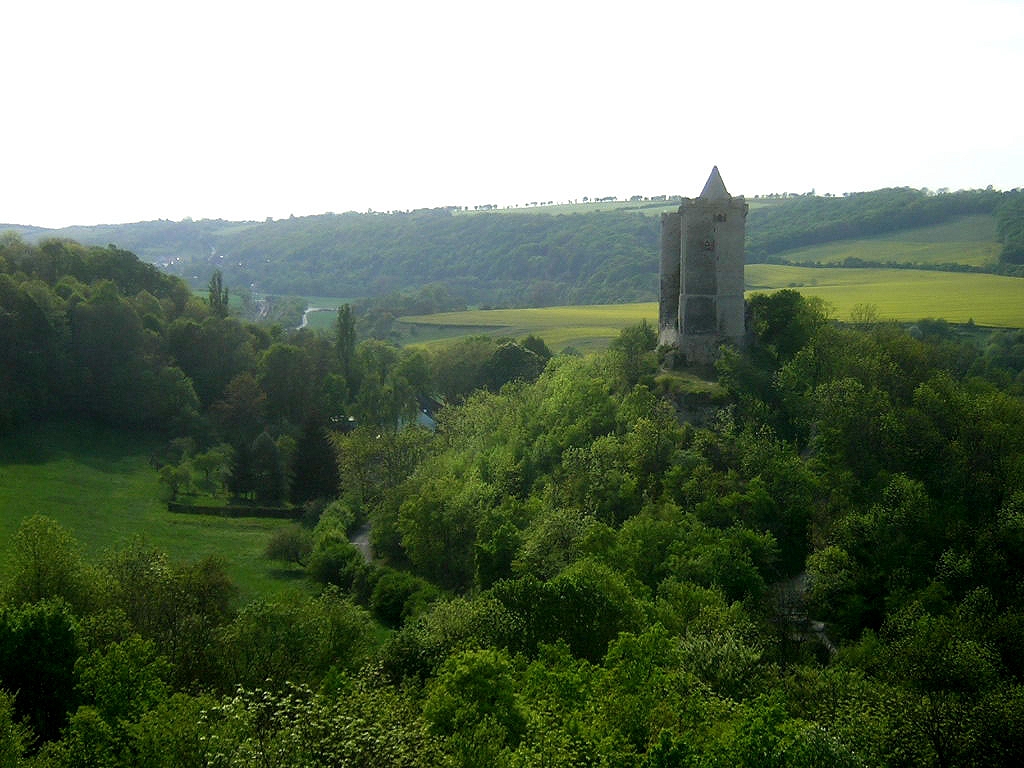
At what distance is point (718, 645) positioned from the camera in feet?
95.2

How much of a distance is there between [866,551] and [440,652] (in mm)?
18511

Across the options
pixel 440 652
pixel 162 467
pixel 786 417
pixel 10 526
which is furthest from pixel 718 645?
pixel 162 467

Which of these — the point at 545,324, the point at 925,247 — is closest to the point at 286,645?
the point at 545,324

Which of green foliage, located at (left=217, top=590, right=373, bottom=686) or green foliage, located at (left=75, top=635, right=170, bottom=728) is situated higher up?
green foliage, located at (left=75, top=635, right=170, bottom=728)

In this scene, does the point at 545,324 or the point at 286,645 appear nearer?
the point at 286,645

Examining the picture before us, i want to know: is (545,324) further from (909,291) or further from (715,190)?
(715,190)

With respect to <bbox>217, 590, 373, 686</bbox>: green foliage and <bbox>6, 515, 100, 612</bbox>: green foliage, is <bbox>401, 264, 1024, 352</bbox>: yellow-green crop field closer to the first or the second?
<bbox>217, 590, 373, 686</bbox>: green foliage

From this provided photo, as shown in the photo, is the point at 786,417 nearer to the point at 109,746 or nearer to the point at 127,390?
the point at 109,746

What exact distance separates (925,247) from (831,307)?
8271cm

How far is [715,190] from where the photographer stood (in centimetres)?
5278

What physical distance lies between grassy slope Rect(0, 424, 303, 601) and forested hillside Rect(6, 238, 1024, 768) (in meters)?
2.28

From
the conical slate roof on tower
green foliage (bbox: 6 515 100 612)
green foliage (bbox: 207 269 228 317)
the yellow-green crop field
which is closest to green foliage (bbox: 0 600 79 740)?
green foliage (bbox: 6 515 100 612)

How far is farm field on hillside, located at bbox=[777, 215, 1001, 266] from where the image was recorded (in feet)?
438

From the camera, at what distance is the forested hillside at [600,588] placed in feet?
77.3
